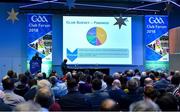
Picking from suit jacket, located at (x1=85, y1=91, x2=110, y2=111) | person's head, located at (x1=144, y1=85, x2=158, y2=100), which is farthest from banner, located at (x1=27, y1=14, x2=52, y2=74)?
person's head, located at (x1=144, y1=85, x2=158, y2=100)

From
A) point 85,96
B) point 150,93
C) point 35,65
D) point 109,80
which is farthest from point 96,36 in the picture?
point 150,93

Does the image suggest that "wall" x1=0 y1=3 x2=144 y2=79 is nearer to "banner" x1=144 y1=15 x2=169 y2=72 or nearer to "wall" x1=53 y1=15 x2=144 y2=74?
"wall" x1=53 y1=15 x2=144 y2=74

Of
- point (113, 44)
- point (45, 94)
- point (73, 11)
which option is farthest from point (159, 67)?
point (45, 94)

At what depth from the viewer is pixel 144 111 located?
3025 mm

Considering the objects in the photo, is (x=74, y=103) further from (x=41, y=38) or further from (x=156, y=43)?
(x=156, y=43)

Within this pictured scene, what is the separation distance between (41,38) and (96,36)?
2.29 meters

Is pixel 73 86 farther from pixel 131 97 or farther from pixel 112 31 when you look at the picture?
pixel 112 31

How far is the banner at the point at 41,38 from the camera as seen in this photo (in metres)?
17.9

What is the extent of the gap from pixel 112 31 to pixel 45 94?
46.0 ft

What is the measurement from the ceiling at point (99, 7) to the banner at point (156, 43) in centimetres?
51

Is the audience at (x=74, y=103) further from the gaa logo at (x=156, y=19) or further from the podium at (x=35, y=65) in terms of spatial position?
the gaa logo at (x=156, y=19)

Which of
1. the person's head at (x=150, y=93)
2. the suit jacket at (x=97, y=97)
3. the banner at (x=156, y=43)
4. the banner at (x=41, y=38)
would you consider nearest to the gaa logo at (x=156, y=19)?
the banner at (x=156, y=43)

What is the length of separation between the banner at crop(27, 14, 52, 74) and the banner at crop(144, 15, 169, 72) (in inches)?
160

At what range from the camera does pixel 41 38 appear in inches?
709
